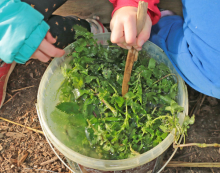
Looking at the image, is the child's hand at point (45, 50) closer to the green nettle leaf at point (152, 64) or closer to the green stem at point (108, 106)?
the green stem at point (108, 106)

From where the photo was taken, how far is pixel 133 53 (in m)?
0.74

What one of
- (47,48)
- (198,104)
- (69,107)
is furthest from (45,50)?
(198,104)

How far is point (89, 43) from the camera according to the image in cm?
91

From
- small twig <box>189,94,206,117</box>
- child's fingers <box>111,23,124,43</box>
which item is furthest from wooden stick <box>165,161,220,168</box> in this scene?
child's fingers <box>111,23,124,43</box>

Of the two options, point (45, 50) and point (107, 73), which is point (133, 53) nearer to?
point (107, 73)

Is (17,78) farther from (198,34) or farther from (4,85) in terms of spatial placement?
(198,34)

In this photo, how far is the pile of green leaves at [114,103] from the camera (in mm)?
782

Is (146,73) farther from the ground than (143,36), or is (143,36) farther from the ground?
(143,36)

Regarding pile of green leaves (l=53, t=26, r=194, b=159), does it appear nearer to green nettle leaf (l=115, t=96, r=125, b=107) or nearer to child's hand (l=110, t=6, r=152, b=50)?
green nettle leaf (l=115, t=96, r=125, b=107)

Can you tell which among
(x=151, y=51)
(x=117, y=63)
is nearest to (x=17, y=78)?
(x=117, y=63)

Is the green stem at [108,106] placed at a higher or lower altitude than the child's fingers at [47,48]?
lower

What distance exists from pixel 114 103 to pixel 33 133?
53 cm

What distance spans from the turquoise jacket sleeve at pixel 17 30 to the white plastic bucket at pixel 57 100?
180 mm

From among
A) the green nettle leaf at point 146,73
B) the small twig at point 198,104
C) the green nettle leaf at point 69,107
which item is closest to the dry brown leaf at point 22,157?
the green nettle leaf at point 69,107
